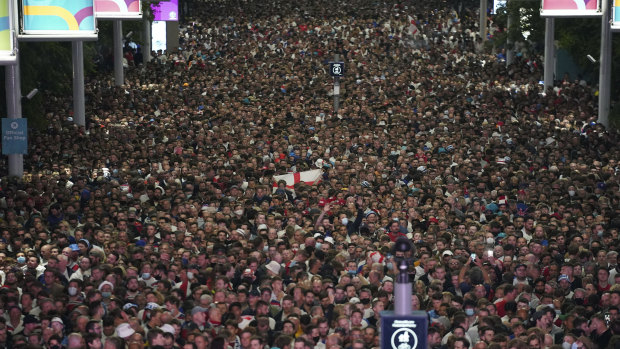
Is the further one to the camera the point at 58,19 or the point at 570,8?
the point at 570,8

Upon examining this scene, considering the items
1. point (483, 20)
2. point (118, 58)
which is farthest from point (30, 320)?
point (483, 20)

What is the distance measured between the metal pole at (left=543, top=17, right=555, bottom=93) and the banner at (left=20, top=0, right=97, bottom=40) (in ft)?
85.8

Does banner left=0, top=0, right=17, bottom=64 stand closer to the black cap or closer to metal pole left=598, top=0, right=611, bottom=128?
the black cap

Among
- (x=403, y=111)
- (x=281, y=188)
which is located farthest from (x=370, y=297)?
(x=403, y=111)

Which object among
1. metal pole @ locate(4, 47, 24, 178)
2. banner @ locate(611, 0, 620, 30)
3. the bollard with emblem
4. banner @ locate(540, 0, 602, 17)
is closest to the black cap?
the bollard with emblem

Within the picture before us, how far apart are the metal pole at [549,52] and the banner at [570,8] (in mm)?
11326

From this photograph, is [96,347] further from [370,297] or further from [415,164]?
[415,164]

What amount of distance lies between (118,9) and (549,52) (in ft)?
70.3

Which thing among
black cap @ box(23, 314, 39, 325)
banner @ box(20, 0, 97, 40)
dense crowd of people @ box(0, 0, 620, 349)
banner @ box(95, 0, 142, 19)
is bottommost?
black cap @ box(23, 314, 39, 325)

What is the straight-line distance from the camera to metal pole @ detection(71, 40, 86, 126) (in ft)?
136

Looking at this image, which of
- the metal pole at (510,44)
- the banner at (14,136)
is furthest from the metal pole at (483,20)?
the banner at (14,136)

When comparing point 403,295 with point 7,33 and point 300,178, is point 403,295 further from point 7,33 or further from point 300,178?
point 300,178

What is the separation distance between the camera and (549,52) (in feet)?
160

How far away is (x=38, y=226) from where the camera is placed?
2317cm
